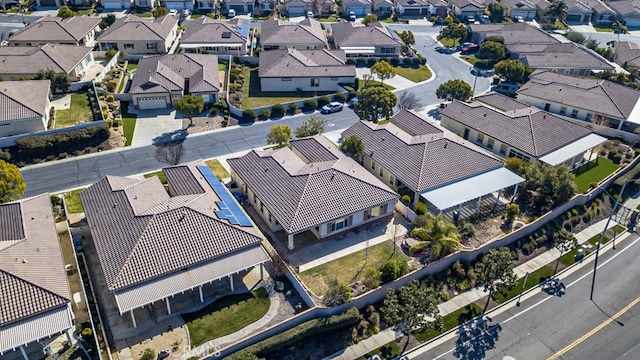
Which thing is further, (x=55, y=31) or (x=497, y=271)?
(x=55, y=31)

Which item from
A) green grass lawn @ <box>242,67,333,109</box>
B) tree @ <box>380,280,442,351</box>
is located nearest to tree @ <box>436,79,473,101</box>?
green grass lawn @ <box>242,67,333,109</box>

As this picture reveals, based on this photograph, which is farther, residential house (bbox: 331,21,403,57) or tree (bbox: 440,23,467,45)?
tree (bbox: 440,23,467,45)

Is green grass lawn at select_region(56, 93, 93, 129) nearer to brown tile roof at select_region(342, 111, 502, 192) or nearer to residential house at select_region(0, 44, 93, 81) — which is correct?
residential house at select_region(0, 44, 93, 81)

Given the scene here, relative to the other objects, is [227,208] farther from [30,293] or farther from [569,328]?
[569,328]

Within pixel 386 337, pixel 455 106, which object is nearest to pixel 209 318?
pixel 386 337

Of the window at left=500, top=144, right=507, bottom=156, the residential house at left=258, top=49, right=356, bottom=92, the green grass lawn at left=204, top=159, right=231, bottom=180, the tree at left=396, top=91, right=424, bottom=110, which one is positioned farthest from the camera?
the residential house at left=258, top=49, right=356, bottom=92

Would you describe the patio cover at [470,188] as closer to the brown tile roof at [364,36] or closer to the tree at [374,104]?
the tree at [374,104]

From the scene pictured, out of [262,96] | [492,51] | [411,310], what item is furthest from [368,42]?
[411,310]
